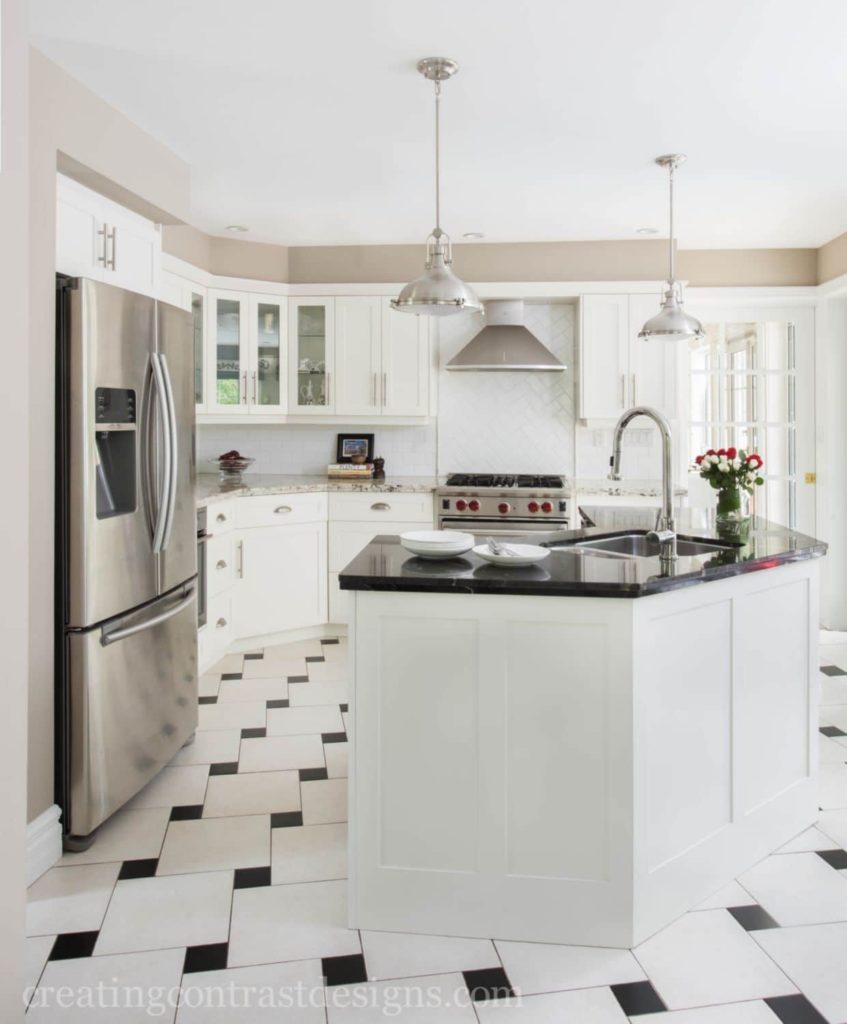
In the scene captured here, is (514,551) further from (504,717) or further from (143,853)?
(143,853)

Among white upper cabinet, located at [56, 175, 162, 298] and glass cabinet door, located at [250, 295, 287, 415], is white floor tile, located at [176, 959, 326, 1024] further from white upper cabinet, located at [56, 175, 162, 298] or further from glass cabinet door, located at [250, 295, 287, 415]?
glass cabinet door, located at [250, 295, 287, 415]

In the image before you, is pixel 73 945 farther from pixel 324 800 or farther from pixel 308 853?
pixel 324 800

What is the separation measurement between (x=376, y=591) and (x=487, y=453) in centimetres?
361

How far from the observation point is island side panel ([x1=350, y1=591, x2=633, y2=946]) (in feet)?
6.89

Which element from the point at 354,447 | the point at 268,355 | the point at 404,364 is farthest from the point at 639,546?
the point at 268,355

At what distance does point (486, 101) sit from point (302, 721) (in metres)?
2.66

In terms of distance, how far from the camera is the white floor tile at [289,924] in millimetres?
2090

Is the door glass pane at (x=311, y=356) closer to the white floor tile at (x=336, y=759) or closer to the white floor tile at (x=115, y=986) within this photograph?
the white floor tile at (x=336, y=759)

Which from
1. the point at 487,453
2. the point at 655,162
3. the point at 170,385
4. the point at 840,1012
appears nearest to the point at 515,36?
the point at 655,162

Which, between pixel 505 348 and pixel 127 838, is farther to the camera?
pixel 505 348

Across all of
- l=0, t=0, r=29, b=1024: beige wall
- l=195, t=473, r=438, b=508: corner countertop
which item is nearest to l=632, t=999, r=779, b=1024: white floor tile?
l=0, t=0, r=29, b=1024: beige wall

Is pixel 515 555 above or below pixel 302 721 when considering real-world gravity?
above

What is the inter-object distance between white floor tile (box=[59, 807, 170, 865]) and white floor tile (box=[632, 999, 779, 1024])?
5.03 ft

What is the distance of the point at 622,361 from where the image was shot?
5.25 m
